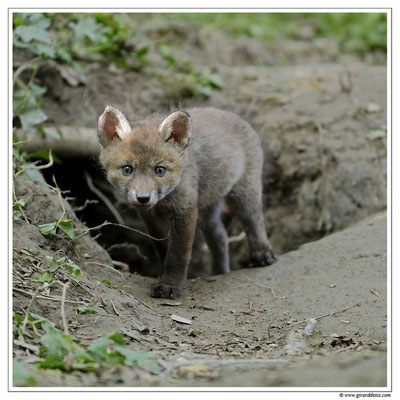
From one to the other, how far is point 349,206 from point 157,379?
5.53 m

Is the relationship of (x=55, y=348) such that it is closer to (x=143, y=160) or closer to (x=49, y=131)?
(x=143, y=160)

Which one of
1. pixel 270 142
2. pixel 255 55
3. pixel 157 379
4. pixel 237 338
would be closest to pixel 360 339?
pixel 237 338

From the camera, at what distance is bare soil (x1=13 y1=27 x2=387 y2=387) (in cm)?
343

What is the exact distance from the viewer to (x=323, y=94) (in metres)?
9.15

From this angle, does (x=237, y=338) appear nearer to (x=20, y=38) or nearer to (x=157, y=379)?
(x=157, y=379)

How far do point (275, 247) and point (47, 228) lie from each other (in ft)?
14.3

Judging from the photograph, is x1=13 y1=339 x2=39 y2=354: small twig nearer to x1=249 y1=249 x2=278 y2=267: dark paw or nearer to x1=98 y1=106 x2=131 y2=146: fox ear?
x1=98 y1=106 x2=131 y2=146: fox ear

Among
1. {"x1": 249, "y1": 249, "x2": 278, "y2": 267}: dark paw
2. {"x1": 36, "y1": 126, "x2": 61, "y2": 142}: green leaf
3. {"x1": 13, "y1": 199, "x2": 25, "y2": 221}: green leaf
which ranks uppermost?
{"x1": 36, "y1": 126, "x2": 61, "y2": 142}: green leaf

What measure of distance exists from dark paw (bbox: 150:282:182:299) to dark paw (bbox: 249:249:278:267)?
1.43m

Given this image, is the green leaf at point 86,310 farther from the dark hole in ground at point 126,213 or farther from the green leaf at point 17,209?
the dark hole in ground at point 126,213

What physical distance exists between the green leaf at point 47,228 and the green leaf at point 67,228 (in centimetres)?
6

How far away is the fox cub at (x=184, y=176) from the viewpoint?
5289 millimetres

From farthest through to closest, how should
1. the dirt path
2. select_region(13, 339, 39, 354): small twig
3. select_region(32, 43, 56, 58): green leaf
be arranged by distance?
select_region(32, 43, 56, 58): green leaf < select_region(13, 339, 39, 354): small twig < the dirt path

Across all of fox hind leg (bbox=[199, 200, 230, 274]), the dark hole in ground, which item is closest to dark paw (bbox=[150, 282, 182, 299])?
fox hind leg (bbox=[199, 200, 230, 274])
